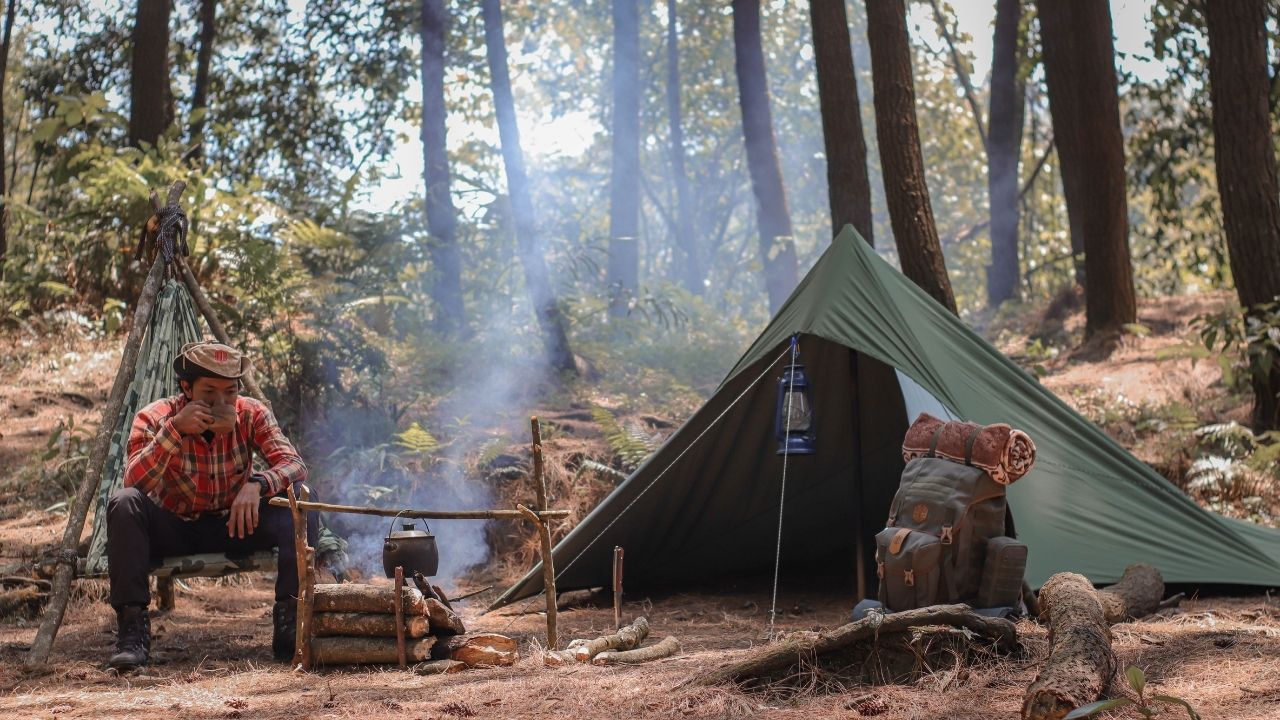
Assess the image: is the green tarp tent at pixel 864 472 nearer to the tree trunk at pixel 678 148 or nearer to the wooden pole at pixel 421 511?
the wooden pole at pixel 421 511

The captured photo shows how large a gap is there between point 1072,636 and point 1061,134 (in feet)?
30.4

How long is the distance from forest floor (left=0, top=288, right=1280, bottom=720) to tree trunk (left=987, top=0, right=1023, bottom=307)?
279 inches

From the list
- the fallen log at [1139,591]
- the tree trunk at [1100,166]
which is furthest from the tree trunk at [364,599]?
the tree trunk at [1100,166]

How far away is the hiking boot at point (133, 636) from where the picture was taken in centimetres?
438

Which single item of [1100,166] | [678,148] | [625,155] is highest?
[678,148]

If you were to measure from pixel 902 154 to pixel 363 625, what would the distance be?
15.7ft

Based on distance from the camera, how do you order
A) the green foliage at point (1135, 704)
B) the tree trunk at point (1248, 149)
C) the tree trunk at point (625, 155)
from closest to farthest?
the green foliage at point (1135, 704) → the tree trunk at point (1248, 149) → the tree trunk at point (625, 155)

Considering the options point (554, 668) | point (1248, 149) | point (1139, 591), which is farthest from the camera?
point (1248, 149)

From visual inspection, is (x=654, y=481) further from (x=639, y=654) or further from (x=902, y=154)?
(x=902, y=154)

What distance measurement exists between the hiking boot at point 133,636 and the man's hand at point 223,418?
72cm

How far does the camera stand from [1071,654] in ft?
10.5

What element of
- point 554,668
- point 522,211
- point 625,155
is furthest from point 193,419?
point 625,155

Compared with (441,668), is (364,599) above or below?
above

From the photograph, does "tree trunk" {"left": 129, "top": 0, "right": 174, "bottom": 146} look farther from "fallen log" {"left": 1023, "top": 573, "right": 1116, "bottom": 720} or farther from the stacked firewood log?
"fallen log" {"left": 1023, "top": 573, "right": 1116, "bottom": 720}
